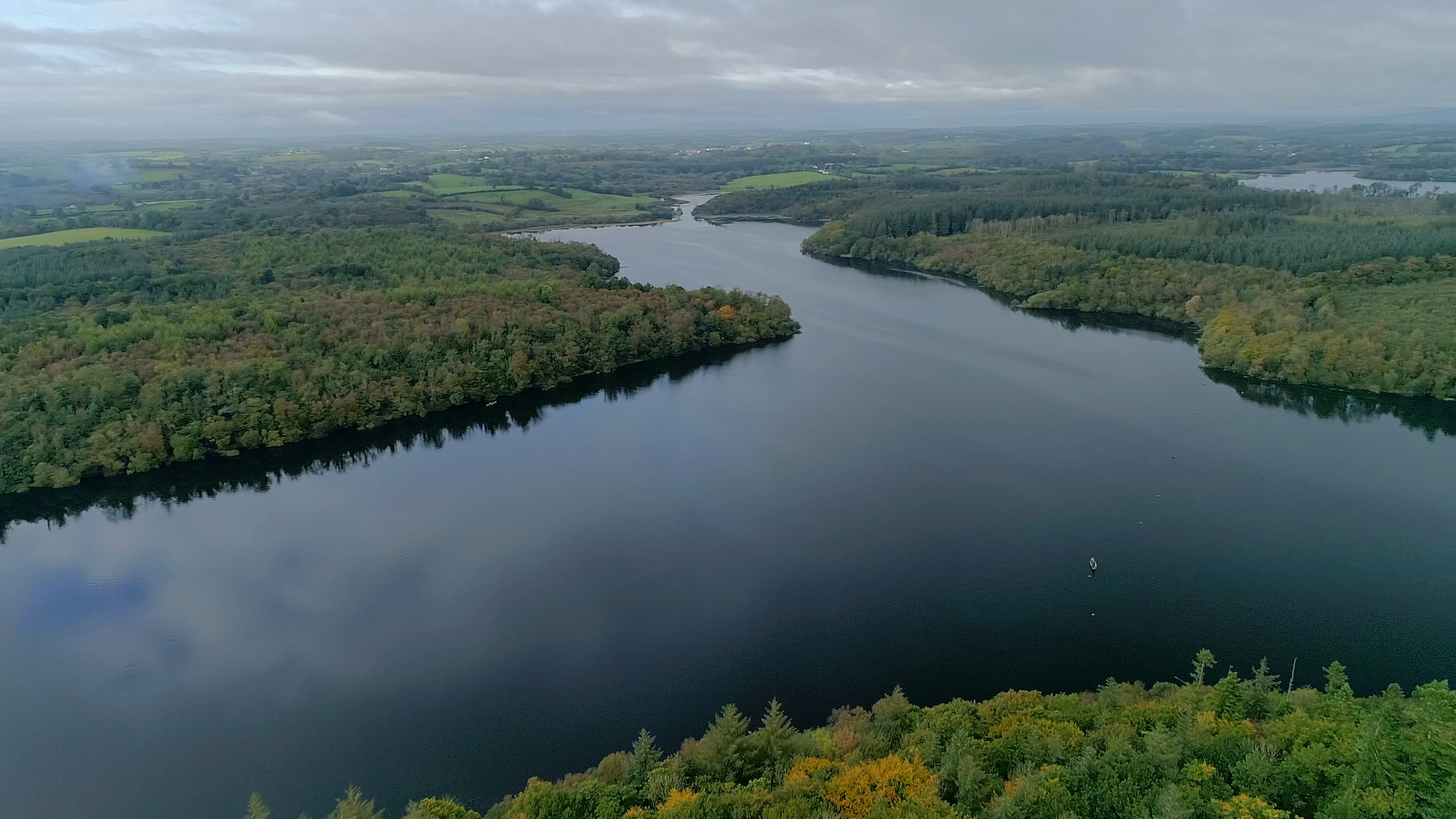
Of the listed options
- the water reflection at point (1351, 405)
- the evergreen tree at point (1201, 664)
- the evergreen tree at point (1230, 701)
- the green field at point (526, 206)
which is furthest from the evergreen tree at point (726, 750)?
the green field at point (526, 206)

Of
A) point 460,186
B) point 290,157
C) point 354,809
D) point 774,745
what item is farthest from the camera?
point 290,157

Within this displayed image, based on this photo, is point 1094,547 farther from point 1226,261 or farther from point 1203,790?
point 1226,261

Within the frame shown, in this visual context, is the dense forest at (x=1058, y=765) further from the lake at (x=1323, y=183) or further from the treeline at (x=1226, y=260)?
the lake at (x=1323, y=183)

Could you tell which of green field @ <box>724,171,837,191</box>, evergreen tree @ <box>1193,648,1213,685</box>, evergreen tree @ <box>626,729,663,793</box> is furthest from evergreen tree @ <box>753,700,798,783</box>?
green field @ <box>724,171,837,191</box>

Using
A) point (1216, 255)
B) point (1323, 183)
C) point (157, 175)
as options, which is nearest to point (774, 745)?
point (1216, 255)

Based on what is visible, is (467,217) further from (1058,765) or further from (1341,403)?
(1058,765)

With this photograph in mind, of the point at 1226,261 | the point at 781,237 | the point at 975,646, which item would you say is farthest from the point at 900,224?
the point at 975,646
